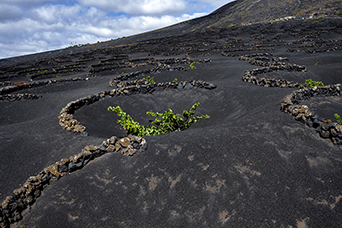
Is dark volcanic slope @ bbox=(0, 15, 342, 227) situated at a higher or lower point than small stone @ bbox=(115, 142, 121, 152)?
lower

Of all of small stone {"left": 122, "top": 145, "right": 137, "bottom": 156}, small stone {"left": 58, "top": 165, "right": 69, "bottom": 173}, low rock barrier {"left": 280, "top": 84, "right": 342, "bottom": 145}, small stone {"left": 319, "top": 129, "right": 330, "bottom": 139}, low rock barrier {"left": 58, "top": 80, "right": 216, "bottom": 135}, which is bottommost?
small stone {"left": 319, "top": 129, "right": 330, "bottom": 139}

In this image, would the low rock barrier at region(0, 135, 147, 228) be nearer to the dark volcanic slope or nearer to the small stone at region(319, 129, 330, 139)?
the dark volcanic slope

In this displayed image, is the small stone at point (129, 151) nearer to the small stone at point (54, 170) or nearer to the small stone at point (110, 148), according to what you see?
the small stone at point (110, 148)

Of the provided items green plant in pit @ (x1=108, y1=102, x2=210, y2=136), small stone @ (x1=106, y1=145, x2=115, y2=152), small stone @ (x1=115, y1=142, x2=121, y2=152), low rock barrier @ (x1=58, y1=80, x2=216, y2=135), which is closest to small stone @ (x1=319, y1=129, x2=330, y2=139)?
green plant in pit @ (x1=108, y1=102, x2=210, y2=136)

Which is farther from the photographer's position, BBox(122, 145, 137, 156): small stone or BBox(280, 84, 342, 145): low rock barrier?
BBox(122, 145, 137, 156): small stone

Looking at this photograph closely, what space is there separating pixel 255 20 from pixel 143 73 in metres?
85.1

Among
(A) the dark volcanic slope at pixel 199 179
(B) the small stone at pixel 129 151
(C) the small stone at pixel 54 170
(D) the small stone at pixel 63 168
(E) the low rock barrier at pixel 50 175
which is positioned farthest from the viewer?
(B) the small stone at pixel 129 151

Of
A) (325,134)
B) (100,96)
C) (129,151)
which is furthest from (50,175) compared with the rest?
(325,134)

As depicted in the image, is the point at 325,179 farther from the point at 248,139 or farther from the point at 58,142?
the point at 58,142

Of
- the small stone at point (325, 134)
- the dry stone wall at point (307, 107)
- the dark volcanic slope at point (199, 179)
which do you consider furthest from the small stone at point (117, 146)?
the small stone at point (325, 134)

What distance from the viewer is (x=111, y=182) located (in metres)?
5.70

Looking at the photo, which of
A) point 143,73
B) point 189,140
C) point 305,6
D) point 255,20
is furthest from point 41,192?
point 305,6

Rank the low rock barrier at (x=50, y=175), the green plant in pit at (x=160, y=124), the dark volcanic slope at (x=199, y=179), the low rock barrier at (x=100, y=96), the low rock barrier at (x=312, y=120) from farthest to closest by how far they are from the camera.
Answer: the low rock barrier at (x=100, y=96), the green plant in pit at (x=160, y=124), the low rock barrier at (x=312, y=120), the low rock barrier at (x=50, y=175), the dark volcanic slope at (x=199, y=179)

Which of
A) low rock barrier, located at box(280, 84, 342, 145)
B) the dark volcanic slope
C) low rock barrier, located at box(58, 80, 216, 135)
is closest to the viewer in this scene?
the dark volcanic slope
